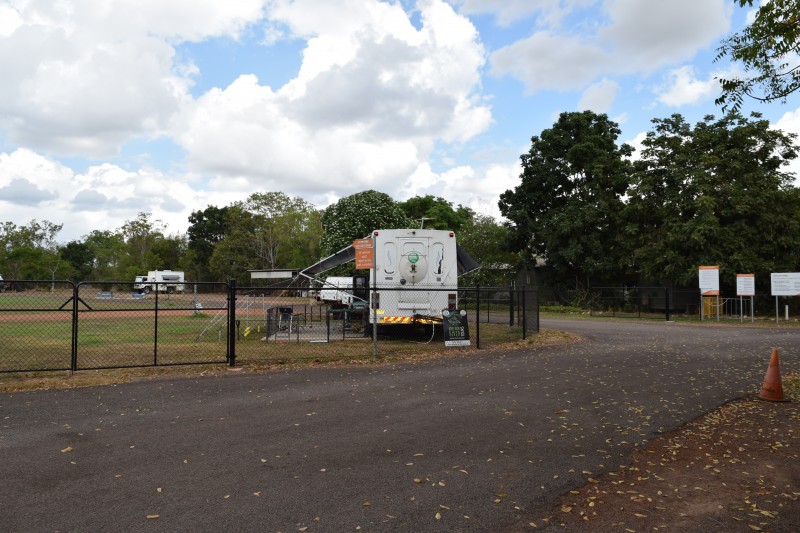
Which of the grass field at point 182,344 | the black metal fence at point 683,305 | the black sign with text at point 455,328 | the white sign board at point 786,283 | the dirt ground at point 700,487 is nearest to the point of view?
the dirt ground at point 700,487

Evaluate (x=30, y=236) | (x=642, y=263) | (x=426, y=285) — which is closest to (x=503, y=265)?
Answer: (x=642, y=263)

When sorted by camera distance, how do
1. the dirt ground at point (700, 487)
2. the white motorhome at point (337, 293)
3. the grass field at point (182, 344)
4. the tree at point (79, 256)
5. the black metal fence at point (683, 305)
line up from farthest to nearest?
the tree at point (79, 256) → the black metal fence at point (683, 305) → the white motorhome at point (337, 293) → the grass field at point (182, 344) → the dirt ground at point (700, 487)

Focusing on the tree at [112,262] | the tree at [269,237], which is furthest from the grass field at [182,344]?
the tree at [112,262]

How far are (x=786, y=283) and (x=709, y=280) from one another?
3.04 m

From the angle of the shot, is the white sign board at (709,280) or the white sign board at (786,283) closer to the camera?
the white sign board at (786,283)

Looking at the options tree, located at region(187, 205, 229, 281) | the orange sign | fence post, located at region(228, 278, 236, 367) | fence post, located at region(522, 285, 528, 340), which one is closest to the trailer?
the orange sign

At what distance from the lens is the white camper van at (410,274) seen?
1585 centimetres

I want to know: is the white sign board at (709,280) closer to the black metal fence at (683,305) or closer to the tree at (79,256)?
the black metal fence at (683,305)

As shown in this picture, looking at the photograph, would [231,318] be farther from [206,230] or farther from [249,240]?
[206,230]

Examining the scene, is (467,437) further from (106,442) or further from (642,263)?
(642,263)

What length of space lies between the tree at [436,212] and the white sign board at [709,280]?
34699mm

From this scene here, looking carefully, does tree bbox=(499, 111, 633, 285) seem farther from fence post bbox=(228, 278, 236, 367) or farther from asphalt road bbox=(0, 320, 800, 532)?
fence post bbox=(228, 278, 236, 367)

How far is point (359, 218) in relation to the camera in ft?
119

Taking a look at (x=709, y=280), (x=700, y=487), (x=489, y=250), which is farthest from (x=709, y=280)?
(x=700, y=487)
